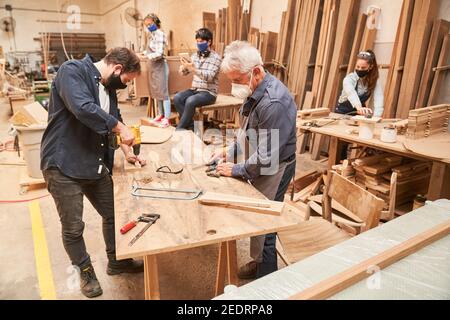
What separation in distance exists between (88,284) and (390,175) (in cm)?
286

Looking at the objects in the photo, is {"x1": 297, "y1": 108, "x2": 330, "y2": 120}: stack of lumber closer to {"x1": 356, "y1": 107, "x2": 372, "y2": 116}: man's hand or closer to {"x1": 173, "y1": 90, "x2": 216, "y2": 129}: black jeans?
{"x1": 356, "y1": 107, "x2": 372, "y2": 116}: man's hand

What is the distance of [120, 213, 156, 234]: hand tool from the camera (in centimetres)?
144

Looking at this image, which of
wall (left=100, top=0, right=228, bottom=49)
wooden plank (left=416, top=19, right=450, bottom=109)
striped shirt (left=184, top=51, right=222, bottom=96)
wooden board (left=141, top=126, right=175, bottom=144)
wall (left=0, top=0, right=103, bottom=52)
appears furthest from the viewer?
wall (left=0, top=0, right=103, bottom=52)

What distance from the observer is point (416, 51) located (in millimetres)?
3908

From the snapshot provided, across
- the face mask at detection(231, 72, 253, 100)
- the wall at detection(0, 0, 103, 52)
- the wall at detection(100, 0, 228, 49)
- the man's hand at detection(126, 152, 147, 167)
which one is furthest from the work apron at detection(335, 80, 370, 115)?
the wall at detection(0, 0, 103, 52)

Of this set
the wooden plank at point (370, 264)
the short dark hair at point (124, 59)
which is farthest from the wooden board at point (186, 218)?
the short dark hair at point (124, 59)

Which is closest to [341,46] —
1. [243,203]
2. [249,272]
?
[249,272]

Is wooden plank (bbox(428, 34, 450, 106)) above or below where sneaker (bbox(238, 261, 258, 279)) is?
above

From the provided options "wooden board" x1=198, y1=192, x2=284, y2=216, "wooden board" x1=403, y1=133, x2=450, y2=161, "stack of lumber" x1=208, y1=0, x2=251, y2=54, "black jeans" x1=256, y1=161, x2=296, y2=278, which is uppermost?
"stack of lumber" x1=208, y1=0, x2=251, y2=54

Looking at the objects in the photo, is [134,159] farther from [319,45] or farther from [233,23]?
[233,23]

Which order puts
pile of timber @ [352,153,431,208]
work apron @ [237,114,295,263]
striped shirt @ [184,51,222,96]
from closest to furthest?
work apron @ [237,114,295,263] < pile of timber @ [352,153,431,208] < striped shirt @ [184,51,222,96]

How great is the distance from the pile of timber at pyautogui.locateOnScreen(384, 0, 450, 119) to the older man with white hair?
2.69 metres

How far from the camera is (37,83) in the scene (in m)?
8.23
